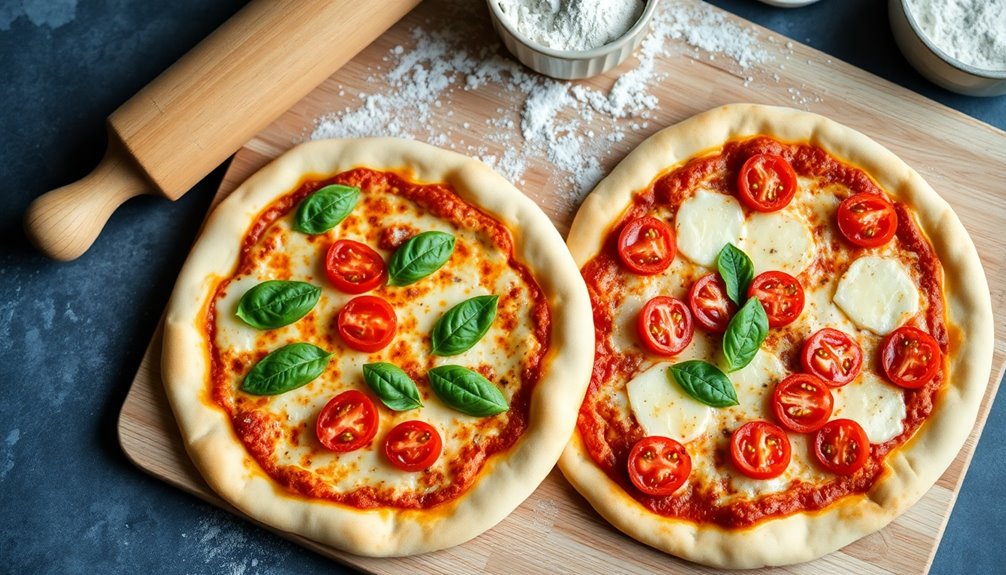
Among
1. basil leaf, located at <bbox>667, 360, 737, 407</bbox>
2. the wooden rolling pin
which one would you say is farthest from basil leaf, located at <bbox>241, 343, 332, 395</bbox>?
basil leaf, located at <bbox>667, 360, 737, 407</bbox>

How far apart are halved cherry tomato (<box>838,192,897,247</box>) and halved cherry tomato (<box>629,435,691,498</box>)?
3.95 feet

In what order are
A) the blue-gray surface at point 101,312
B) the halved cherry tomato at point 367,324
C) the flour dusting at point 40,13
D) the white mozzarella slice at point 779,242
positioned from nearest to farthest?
1. the halved cherry tomato at point 367,324
2. the white mozzarella slice at point 779,242
3. the blue-gray surface at point 101,312
4. the flour dusting at point 40,13

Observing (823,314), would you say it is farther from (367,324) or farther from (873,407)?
(367,324)

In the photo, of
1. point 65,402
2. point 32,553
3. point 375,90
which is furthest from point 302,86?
point 32,553

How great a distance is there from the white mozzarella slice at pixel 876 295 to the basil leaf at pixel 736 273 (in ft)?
1.34

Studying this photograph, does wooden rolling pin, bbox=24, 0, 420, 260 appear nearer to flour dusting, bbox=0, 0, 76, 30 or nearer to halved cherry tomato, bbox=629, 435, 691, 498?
flour dusting, bbox=0, 0, 76, 30

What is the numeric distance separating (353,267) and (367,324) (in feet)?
0.84

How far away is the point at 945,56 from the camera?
396 centimetres

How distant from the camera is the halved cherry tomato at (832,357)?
12.3ft

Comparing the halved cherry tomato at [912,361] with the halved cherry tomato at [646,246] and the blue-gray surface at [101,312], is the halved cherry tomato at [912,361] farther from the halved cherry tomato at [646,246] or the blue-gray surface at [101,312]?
the halved cherry tomato at [646,246]

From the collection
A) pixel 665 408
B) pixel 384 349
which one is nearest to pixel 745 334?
pixel 665 408

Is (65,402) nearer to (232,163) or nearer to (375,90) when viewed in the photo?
(232,163)

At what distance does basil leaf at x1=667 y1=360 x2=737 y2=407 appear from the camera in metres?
3.70

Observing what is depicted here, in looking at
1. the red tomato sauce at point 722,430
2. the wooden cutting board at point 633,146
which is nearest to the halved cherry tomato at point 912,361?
the red tomato sauce at point 722,430
